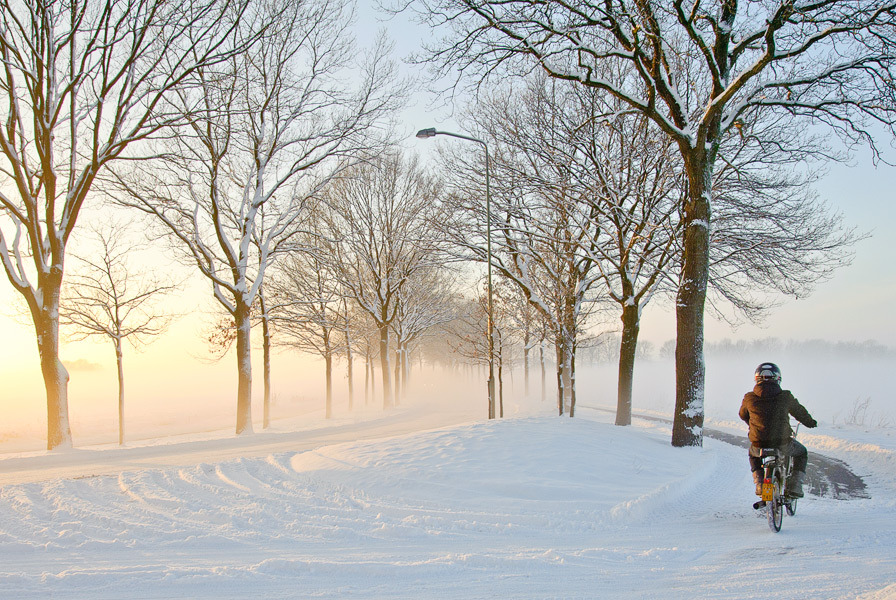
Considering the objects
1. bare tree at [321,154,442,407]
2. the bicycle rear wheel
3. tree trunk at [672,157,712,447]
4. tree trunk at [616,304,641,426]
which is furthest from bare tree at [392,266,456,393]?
the bicycle rear wheel

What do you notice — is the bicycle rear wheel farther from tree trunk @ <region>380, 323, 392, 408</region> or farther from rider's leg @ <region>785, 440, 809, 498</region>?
tree trunk @ <region>380, 323, 392, 408</region>

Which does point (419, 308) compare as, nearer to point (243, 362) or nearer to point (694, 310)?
point (243, 362)

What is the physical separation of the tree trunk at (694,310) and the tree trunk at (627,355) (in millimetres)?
4831

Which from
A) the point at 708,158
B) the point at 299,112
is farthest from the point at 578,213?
the point at 299,112

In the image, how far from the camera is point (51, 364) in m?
12.4

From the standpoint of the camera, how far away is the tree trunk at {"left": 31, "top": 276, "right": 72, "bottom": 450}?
12.4 m

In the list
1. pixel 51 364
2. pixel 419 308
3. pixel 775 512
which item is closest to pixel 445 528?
pixel 775 512

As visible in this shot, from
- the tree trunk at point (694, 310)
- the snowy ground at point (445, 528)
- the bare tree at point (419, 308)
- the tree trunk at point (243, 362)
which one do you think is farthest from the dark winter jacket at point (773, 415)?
the bare tree at point (419, 308)

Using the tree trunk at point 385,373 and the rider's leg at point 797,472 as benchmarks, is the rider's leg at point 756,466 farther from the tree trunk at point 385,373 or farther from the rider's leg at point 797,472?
the tree trunk at point 385,373

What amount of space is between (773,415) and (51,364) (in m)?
15.0

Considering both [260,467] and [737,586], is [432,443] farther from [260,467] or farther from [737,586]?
[737,586]

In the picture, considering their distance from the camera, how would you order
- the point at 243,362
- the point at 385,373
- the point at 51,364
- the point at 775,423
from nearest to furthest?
the point at 775,423, the point at 51,364, the point at 243,362, the point at 385,373

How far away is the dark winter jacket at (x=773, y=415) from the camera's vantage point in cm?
602

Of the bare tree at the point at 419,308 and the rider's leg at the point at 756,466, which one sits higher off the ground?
the bare tree at the point at 419,308
